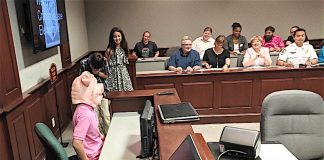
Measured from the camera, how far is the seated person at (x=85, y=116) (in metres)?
2.00

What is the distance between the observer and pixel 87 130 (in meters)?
2.09

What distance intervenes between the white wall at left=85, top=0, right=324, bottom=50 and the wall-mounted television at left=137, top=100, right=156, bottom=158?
580 centimetres

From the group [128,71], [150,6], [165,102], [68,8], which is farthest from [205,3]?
[165,102]

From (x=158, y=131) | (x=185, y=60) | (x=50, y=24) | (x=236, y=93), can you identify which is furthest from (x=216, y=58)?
(x=158, y=131)

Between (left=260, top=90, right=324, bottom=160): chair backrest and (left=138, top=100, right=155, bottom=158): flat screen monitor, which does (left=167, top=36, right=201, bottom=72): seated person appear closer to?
(left=260, top=90, right=324, bottom=160): chair backrest

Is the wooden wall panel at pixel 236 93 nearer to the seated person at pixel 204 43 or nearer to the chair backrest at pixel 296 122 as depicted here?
the seated person at pixel 204 43

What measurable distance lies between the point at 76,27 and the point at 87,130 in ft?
13.9

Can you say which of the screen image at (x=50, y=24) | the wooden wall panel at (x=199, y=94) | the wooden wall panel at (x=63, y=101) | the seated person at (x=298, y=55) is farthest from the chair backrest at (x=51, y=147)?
the seated person at (x=298, y=55)

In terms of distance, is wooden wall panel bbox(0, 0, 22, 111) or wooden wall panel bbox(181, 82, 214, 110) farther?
wooden wall panel bbox(181, 82, 214, 110)

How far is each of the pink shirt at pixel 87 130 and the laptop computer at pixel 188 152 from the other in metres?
0.91

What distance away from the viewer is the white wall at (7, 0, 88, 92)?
311cm

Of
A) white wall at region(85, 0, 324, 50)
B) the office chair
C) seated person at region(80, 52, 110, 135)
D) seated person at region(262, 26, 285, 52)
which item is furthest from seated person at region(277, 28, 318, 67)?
the office chair

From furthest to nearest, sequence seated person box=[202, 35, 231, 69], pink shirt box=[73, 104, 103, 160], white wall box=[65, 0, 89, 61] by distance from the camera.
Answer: white wall box=[65, 0, 89, 61], seated person box=[202, 35, 231, 69], pink shirt box=[73, 104, 103, 160]

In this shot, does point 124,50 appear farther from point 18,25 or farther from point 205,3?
point 205,3
